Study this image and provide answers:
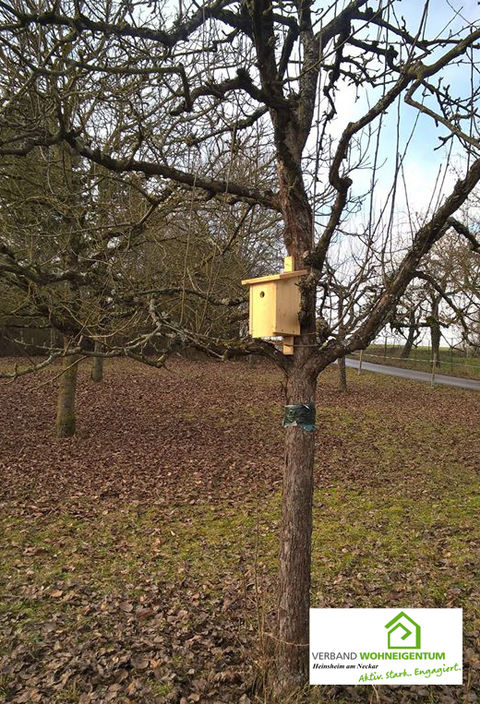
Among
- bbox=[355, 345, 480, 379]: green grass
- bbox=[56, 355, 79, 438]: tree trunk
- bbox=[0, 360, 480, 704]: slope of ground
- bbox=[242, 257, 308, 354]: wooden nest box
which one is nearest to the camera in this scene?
bbox=[242, 257, 308, 354]: wooden nest box

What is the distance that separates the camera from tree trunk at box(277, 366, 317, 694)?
8.04 ft

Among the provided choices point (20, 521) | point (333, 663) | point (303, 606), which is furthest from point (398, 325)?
point (20, 521)

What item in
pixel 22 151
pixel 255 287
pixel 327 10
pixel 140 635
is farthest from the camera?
pixel 22 151

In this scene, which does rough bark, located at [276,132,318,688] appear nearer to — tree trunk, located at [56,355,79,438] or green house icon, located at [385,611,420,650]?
green house icon, located at [385,611,420,650]

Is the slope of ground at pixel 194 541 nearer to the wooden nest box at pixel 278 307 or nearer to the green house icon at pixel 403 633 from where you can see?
the green house icon at pixel 403 633

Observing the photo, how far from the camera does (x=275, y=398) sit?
12266 mm

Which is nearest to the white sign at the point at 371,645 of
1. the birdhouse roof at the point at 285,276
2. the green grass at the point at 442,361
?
the birdhouse roof at the point at 285,276

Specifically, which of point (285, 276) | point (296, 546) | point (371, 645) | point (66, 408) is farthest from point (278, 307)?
point (66, 408)

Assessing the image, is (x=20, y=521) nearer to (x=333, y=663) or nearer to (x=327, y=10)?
(x=333, y=663)

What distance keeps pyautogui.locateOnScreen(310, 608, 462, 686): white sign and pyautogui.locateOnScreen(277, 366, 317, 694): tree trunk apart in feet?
0.24

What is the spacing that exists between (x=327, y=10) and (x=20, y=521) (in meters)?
5.25

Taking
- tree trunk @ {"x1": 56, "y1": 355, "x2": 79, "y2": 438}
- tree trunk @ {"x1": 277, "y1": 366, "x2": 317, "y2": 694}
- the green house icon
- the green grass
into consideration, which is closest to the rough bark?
tree trunk @ {"x1": 277, "y1": 366, "x2": 317, "y2": 694}

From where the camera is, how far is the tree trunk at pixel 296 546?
2449 mm

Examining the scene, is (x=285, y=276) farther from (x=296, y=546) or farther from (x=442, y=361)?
(x=442, y=361)
